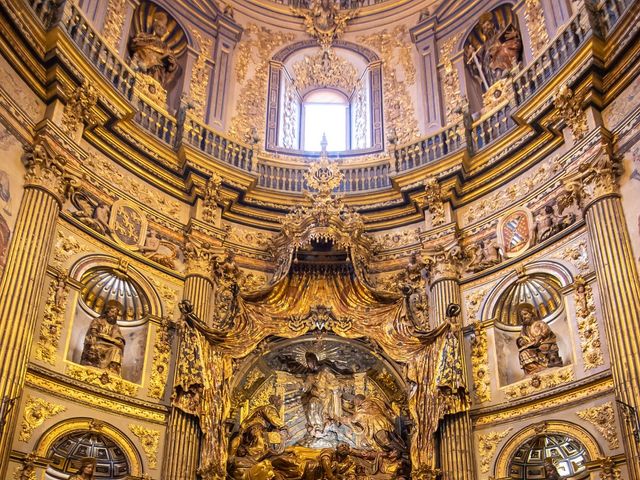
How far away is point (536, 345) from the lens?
45.4ft

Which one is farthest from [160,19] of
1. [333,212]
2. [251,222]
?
[333,212]

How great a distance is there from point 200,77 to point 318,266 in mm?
7018

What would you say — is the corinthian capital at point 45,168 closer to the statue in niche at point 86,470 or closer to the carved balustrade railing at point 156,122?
the carved balustrade railing at point 156,122

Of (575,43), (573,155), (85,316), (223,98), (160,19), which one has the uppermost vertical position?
(160,19)

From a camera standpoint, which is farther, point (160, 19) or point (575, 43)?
point (160, 19)

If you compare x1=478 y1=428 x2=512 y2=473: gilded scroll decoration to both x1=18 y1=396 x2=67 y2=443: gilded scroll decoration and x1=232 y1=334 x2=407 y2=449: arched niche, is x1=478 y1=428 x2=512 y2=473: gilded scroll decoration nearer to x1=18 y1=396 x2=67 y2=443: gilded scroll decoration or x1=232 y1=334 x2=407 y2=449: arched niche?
x1=232 y1=334 x2=407 y2=449: arched niche

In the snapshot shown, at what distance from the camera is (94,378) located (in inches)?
517

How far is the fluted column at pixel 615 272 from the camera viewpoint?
11031 millimetres

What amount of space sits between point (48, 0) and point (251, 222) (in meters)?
6.79

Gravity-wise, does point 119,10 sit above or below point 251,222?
above

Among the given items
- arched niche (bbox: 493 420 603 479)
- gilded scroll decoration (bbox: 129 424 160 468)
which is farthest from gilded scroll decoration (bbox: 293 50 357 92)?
arched niche (bbox: 493 420 603 479)

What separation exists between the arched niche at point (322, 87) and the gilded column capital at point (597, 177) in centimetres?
720

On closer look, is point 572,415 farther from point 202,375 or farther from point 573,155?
point 202,375

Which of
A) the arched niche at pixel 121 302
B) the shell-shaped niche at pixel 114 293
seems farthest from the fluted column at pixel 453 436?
the shell-shaped niche at pixel 114 293
